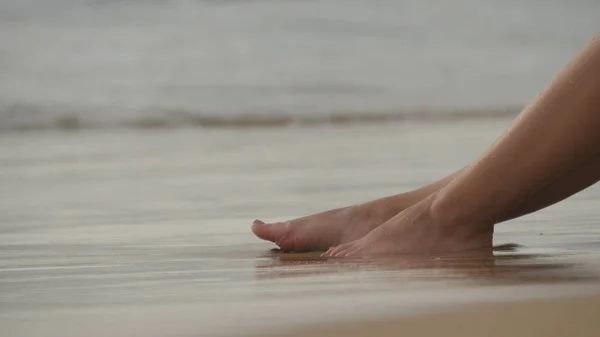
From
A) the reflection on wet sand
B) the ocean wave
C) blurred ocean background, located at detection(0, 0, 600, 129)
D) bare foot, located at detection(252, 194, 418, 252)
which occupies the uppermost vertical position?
blurred ocean background, located at detection(0, 0, 600, 129)

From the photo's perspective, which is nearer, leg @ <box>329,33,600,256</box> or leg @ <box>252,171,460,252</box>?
leg @ <box>329,33,600,256</box>

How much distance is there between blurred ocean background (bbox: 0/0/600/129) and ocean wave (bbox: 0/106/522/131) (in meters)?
0.01

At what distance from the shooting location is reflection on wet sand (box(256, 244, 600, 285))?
1425 millimetres

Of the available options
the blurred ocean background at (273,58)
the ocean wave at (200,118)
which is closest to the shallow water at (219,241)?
the ocean wave at (200,118)

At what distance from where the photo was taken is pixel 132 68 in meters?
7.30

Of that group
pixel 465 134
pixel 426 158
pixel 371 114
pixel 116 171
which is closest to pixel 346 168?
pixel 426 158

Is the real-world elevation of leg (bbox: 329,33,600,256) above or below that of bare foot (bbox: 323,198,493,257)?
above

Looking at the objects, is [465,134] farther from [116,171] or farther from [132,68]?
[132,68]

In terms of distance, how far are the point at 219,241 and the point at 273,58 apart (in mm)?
5393

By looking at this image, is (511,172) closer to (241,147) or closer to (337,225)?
(337,225)

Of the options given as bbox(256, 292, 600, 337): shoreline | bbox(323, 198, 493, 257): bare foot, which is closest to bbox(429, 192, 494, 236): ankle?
bbox(323, 198, 493, 257): bare foot

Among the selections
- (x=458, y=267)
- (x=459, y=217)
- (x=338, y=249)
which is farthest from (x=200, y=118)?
(x=458, y=267)

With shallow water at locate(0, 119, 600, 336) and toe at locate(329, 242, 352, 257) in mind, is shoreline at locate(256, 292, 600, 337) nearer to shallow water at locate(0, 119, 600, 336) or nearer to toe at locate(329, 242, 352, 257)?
shallow water at locate(0, 119, 600, 336)

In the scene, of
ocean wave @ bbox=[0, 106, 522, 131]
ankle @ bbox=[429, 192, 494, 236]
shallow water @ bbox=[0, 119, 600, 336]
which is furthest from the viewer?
ocean wave @ bbox=[0, 106, 522, 131]
